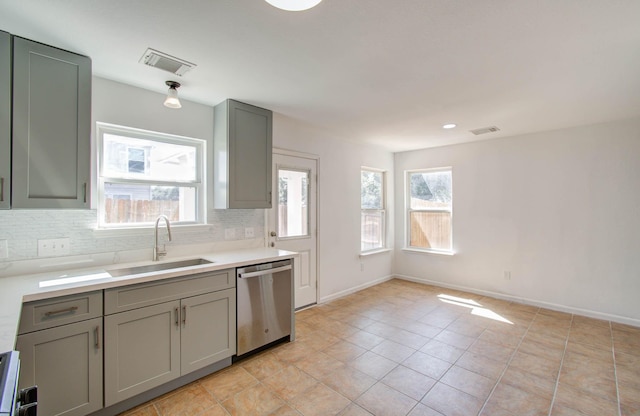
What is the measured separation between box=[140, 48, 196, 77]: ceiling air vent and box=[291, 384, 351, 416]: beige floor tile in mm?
2578

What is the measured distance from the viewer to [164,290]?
6.91 feet

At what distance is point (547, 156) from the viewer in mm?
3939

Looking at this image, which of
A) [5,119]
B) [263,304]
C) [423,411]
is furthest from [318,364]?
[5,119]

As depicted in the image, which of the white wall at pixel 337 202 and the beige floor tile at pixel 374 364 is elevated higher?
the white wall at pixel 337 202

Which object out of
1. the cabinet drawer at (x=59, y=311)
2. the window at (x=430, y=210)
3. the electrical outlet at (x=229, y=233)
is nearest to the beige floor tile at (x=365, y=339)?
the electrical outlet at (x=229, y=233)

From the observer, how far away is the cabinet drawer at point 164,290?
1896 mm

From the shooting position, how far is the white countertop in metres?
1.30

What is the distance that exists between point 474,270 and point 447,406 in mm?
3010

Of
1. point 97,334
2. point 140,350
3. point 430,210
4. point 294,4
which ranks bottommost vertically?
point 140,350

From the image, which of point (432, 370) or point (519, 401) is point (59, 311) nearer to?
point (432, 370)

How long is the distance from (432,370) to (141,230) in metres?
2.78

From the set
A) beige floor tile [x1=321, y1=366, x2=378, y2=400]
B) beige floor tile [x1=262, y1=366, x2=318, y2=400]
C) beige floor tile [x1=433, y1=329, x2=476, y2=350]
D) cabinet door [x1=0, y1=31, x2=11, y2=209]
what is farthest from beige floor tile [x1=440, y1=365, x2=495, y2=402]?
cabinet door [x1=0, y1=31, x2=11, y2=209]

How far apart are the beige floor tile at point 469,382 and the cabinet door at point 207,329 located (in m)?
1.79

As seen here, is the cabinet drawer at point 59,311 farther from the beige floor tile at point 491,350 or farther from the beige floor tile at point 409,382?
the beige floor tile at point 491,350
